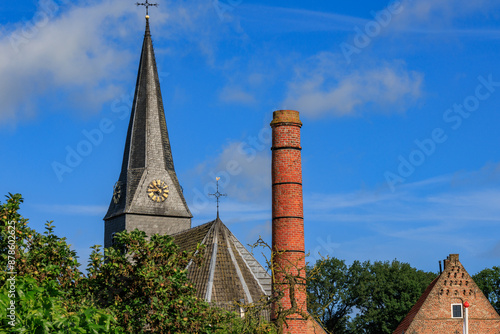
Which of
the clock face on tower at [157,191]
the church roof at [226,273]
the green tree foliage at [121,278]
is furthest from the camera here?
the clock face on tower at [157,191]

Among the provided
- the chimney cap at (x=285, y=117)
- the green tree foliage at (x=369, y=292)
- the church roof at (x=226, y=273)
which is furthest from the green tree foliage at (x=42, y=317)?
the green tree foliage at (x=369, y=292)

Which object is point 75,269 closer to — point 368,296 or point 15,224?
point 15,224

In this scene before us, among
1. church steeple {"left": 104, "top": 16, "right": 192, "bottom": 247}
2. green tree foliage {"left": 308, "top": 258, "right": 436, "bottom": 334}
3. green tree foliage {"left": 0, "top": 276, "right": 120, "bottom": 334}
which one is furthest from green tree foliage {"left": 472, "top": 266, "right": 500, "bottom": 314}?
green tree foliage {"left": 0, "top": 276, "right": 120, "bottom": 334}

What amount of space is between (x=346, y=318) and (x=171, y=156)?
2363 centimetres

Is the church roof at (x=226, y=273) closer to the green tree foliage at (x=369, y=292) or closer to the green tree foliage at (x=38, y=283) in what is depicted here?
the green tree foliage at (x=38, y=283)

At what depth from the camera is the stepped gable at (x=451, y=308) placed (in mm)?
43188

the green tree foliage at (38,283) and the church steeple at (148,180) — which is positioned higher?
the church steeple at (148,180)

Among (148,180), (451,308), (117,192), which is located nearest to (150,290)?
(451,308)

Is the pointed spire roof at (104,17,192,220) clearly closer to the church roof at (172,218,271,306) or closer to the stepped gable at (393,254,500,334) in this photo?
the church roof at (172,218,271,306)

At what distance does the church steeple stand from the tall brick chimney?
72.3 ft

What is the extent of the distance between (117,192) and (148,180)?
104 inches

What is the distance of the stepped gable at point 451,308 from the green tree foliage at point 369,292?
56.1 ft

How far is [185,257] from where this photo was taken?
20453 millimetres

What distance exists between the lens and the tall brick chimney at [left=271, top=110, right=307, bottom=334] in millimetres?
26125
